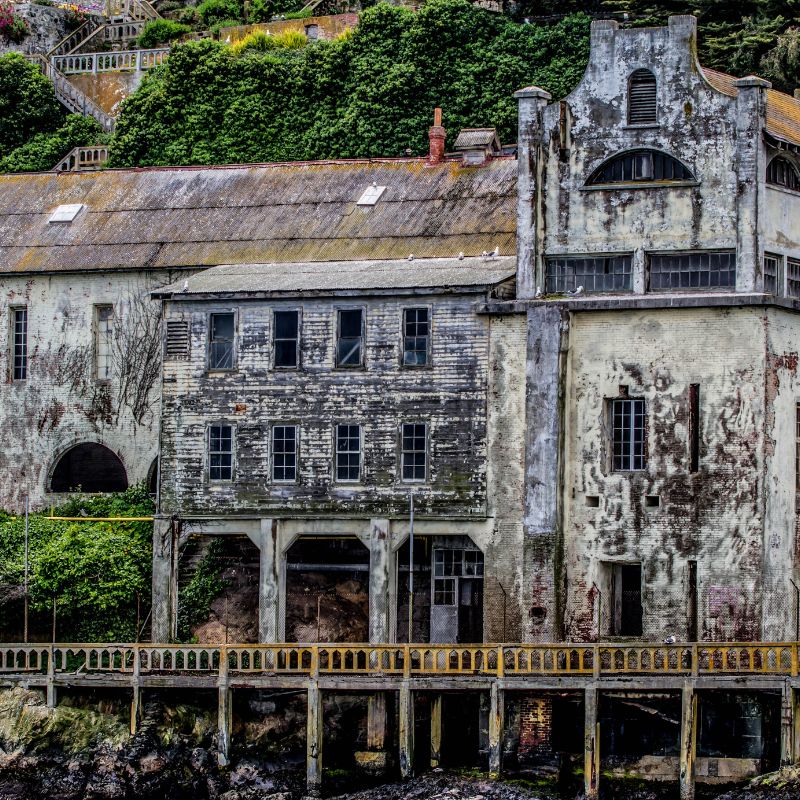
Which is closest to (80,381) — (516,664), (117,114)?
(516,664)

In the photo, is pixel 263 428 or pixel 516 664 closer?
pixel 516 664

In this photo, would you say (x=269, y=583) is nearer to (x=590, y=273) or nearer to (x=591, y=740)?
(x=591, y=740)

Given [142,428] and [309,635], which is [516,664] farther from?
[142,428]

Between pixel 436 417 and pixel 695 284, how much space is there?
7.28m

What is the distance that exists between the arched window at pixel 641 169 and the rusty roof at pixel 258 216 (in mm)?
3690

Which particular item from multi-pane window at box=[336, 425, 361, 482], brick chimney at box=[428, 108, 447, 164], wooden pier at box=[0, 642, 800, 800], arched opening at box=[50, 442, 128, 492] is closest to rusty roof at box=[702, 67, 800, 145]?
brick chimney at box=[428, 108, 447, 164]

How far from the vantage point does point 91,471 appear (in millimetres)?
76500

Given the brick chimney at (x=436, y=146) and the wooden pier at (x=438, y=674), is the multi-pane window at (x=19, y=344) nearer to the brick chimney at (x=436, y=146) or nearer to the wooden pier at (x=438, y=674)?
the wooden pier at (x=438, y=674)

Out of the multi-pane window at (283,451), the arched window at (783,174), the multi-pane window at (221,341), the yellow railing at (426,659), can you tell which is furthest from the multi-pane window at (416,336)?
the arched window at (783,174)

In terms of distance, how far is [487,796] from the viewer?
6181cm

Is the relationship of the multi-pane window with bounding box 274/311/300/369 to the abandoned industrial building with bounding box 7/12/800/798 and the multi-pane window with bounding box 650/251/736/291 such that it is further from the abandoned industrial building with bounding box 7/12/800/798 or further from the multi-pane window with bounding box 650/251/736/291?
the multi-pane window with bounding box 650/251/736/291

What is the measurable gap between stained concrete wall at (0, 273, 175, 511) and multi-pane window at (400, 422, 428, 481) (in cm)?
960

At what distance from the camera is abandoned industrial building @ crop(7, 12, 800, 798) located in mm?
64188

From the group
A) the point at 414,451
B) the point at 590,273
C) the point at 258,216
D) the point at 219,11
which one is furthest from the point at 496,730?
the point at 219,11
